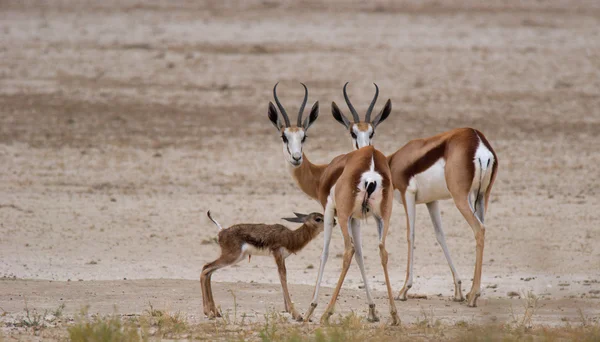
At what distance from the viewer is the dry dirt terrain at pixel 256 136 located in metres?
11.7

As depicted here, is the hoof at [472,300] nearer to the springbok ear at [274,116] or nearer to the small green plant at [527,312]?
the small green plant at [527,312]

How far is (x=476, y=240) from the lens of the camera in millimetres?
10820

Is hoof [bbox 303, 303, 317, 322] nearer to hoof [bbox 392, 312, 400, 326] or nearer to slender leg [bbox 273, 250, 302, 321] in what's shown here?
slender leg [bbox 273, 250, 302, 321]

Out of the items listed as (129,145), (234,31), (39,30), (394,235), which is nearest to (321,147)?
(129,145)

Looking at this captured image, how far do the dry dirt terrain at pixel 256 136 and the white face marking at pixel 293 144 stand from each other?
1399 mm

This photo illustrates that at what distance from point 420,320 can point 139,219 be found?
5.45 m

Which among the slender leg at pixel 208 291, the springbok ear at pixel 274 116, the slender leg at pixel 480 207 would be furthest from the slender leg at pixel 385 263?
the springbok ear at pixel 274 116

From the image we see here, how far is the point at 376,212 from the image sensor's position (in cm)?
950

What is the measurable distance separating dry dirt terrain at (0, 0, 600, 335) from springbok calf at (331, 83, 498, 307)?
573 mm

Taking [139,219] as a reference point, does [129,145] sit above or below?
above

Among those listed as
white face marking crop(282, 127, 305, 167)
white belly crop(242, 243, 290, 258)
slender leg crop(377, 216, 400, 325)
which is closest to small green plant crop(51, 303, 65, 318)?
white belly crop(242, 243, 290, 258)

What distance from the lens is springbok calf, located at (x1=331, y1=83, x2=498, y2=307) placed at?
10.8 m

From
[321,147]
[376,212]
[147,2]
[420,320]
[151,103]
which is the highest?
[147,2]

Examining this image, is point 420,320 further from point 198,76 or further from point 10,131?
point 198,76
